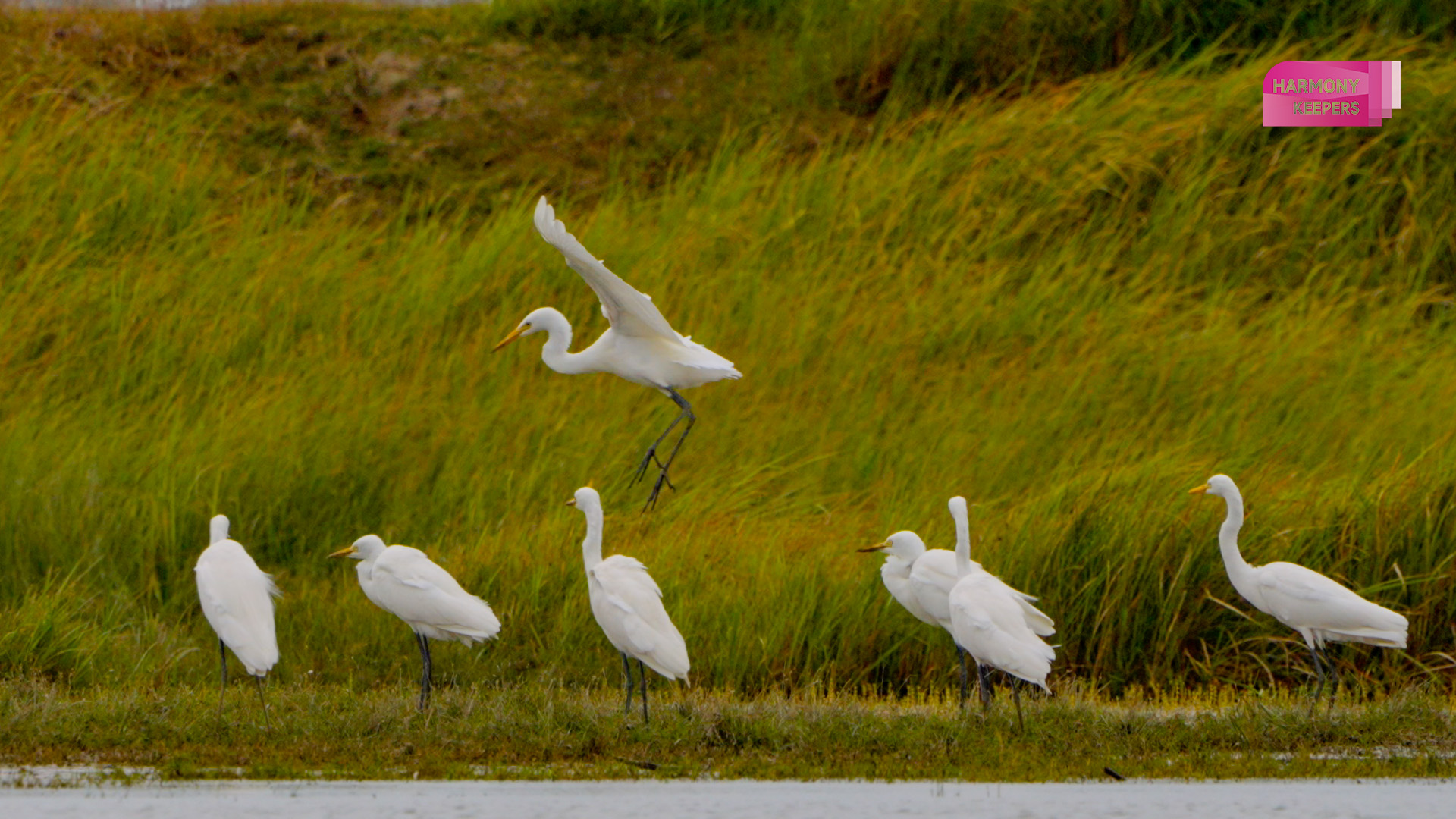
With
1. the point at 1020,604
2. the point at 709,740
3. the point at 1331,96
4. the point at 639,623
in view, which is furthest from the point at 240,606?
the point at 1331,96

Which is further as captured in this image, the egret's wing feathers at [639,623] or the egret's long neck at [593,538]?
the egret's long neck at [593,538]

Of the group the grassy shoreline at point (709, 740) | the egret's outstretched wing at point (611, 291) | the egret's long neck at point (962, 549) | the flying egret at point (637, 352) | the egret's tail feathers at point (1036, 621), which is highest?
the egret's outstretched wing at point (611, 291)

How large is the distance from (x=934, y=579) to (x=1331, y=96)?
1030cm

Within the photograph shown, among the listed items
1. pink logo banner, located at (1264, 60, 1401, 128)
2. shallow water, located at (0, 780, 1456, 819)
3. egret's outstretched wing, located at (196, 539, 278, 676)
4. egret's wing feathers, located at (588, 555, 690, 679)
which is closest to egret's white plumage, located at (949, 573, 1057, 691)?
shallow water, located at (0, 780, 1456, 819)

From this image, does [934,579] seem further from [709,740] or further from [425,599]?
[425,599]

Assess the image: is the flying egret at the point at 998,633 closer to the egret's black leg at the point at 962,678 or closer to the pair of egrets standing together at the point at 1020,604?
the pair of egrets standing together at the point at 1020,604

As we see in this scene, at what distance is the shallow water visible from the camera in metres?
5.93

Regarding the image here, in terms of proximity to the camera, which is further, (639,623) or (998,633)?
(639,623)

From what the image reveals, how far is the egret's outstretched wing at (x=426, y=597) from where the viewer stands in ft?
25.8

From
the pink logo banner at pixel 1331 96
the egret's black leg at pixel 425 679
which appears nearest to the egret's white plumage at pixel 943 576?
the egret's black leg at pixel 425 679

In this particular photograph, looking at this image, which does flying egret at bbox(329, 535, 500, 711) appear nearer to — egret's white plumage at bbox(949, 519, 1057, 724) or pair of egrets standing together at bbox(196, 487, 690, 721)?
pair of egrets standing together at bbox(196, 487, 690, 721)

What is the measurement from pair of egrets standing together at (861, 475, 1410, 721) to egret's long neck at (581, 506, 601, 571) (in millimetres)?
1266

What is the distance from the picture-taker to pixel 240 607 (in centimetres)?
760

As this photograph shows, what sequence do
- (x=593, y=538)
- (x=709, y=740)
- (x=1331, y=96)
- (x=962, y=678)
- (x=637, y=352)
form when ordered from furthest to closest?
(x=1331, y=96) < (x=593, y=538) < (x=962, y=678) < (x=637, y=352) < (x=709, y=740)
